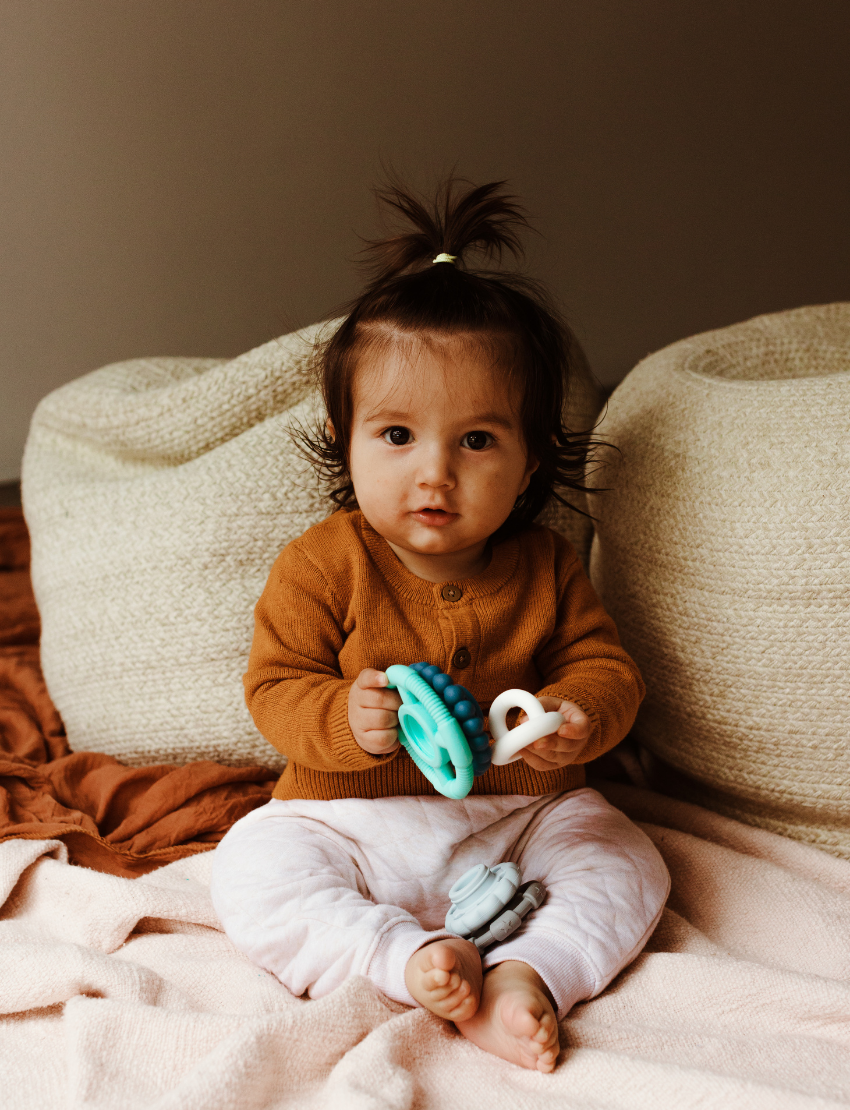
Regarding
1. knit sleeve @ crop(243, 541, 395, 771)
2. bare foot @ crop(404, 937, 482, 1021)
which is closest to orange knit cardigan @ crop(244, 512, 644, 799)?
knit sleeve @ crop(243, 541, 395, 771)

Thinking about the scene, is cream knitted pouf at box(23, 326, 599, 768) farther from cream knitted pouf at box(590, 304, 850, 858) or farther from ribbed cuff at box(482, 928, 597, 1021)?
ribbed cuff at box(482, 928, 597, 1021)

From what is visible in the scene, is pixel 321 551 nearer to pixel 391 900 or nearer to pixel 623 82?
pixel 391 900

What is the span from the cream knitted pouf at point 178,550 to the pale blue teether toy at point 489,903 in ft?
1.23

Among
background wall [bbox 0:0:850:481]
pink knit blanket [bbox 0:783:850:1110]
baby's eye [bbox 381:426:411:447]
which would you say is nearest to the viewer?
pink knit blanket [bbox 0:783:850:1110]

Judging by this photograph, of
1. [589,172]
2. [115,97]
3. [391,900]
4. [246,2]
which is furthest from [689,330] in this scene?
[391,900]

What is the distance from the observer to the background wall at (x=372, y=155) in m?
1.64

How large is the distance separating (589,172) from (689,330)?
42cm

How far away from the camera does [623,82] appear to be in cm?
191

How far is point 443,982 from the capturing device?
0.69m

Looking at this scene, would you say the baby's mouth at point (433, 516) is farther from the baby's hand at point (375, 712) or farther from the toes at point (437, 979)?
the toes at point (437, 979)

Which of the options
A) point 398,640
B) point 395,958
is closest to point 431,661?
point 398,640

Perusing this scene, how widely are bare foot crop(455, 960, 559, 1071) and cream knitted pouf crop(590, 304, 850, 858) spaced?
37 cm

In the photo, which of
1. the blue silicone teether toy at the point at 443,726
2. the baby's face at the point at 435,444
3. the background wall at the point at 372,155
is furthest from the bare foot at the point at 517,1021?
the background wall at the point at 372,155

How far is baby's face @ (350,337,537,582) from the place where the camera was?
84 centimetres
